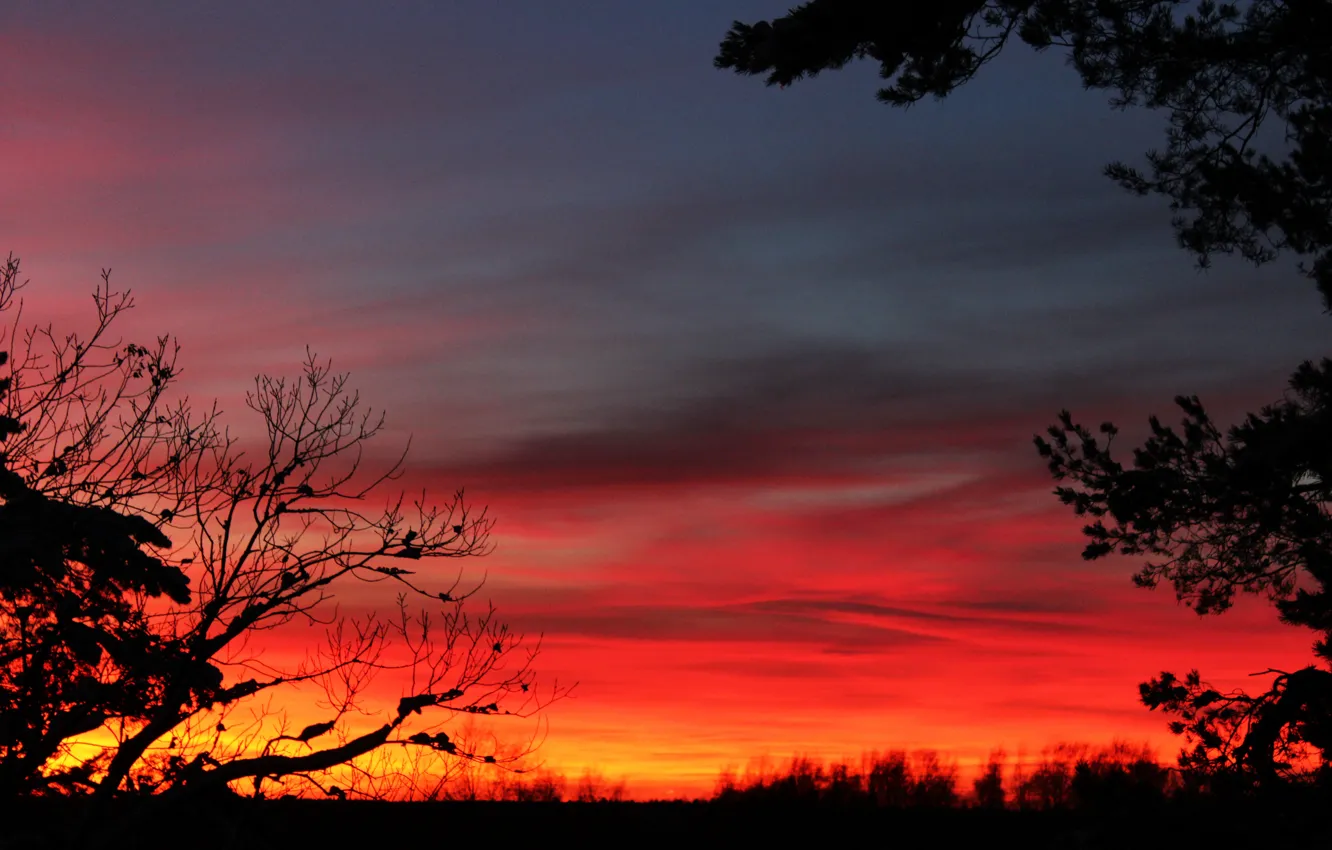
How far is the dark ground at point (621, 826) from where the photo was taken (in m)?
10.6

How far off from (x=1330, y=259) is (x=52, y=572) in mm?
14378

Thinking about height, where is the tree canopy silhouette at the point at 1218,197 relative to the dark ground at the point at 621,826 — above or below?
above

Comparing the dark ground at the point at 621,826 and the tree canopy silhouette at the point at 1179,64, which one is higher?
the tree canopy silhouette at the point at 1179,64

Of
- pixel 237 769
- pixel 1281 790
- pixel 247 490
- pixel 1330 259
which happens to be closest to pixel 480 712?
pixel 237 769

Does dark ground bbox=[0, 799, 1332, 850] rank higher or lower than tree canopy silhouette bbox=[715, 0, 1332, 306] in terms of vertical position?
lower

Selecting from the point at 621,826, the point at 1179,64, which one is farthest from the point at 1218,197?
the point at 621,826

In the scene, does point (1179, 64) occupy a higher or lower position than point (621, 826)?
higher

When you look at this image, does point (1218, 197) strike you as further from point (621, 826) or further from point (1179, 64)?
point (621, 826)

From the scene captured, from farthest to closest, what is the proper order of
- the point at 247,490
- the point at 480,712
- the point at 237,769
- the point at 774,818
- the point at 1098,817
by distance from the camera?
the point at 774,818
the point at 247,490
the point at 480,712
the point at 237,769
the point at 1098,817

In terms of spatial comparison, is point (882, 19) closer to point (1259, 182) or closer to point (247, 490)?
point (1259, 182)

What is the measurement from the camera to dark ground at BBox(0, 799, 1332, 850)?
1058 cm

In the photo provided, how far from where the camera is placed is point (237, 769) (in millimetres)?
11828

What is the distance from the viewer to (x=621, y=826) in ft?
54.6

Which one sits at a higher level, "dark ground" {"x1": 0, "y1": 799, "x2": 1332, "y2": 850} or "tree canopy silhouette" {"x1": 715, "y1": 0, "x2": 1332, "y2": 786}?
"tree canopy silhouette" {"x1": 715, "y1": 0, "x2": 1332, "y2": 786}
